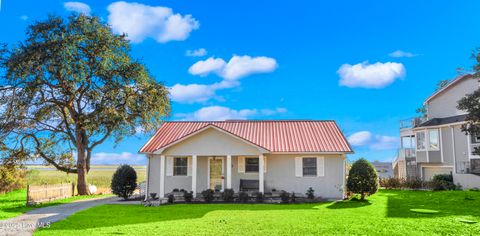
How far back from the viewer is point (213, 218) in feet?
48.1

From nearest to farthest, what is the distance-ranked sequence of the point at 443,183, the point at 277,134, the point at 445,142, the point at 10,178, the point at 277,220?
the point at 277,220 < the point at 277,134 < the point at 10,178 < the point at 443,183 < the point at 445,142

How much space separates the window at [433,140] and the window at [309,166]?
51.6 feet

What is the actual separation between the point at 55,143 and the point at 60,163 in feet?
5.93

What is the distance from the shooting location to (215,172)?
23531 mm

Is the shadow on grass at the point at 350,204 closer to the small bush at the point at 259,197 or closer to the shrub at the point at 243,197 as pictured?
the small bush at the point at 259,197

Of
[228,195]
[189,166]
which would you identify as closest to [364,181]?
[228,195]

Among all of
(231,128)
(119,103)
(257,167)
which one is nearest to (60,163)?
(119,103)

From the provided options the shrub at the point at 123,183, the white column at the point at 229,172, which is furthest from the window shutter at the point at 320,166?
the shrub at the point at 123,183

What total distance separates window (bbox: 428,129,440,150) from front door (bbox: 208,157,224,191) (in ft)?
66.2

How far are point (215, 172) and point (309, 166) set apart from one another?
575 cm

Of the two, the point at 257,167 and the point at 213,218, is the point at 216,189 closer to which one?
the point at 257,167

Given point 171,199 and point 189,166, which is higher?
point 189,166

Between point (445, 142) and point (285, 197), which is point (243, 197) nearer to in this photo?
point (285, 197)

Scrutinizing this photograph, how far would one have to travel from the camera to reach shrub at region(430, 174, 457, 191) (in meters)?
29.2
